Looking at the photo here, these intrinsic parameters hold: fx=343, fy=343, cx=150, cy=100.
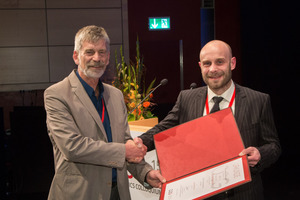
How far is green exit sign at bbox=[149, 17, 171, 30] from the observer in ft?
25.7

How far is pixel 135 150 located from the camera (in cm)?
195

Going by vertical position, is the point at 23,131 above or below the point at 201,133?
below

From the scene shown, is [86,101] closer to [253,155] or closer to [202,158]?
[202,158]

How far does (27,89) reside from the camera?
24.1 ft

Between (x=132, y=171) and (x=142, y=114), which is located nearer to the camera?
(x=132, y=171)

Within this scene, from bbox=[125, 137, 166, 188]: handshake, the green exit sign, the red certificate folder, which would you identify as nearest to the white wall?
the green exit sign

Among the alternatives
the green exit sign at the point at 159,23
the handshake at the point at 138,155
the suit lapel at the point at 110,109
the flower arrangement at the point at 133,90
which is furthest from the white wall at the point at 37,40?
the handshake at the point at 138,155

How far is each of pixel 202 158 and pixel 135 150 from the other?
46 centimetres

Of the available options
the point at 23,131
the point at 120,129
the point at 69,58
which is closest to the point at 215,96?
the point at 120,129

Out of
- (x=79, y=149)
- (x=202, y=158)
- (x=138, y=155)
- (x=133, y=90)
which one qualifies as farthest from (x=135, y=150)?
(x=133, y=90)

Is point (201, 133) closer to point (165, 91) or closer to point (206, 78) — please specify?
point (206, 78)

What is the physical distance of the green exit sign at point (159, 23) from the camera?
25.7 feet

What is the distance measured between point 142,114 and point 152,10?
16.0ft

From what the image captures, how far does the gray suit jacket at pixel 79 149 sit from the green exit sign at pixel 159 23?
6.13 metres
